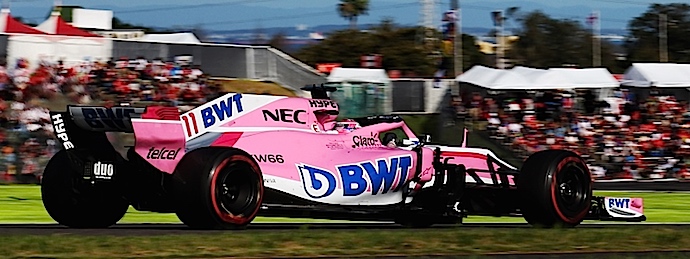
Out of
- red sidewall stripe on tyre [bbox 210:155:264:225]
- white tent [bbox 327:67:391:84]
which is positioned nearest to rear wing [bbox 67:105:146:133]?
red sidewall stripe on tyre [bbox 210:155:264:225]

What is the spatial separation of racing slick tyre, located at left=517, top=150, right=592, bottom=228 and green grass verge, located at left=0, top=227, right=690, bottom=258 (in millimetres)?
1137

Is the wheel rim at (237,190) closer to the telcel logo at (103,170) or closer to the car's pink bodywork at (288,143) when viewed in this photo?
the car's pink bodywork at (288,143)

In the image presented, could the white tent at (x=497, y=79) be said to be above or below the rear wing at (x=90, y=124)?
above

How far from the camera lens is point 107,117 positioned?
10430mm

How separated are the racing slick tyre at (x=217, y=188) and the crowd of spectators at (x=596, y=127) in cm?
1978

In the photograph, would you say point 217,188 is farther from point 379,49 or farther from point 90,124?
point 379,49

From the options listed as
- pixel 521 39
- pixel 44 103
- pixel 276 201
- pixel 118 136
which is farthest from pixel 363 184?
pixel 521 39

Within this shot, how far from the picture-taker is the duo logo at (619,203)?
42.2ft

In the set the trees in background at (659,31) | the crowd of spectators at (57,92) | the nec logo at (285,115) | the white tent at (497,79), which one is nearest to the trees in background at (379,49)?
the trees in background at (659,31)

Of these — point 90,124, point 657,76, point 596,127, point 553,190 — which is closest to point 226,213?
point 90,124

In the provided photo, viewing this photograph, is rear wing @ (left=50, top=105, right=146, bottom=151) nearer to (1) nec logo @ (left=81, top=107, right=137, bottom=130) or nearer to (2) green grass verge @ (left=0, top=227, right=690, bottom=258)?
(1) nec logo @ (left=81, top=107, right=137, bottom=130)

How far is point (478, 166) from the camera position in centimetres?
1257

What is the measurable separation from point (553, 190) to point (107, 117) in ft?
14.1

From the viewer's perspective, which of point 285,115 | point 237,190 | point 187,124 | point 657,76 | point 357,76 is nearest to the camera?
point 237,190
